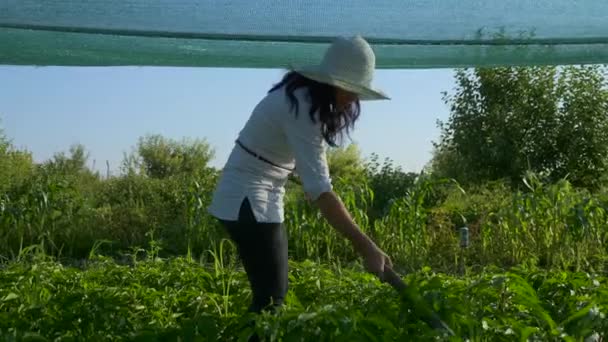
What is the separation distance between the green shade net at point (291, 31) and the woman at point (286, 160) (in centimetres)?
117

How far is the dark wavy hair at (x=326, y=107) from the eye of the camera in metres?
2.29

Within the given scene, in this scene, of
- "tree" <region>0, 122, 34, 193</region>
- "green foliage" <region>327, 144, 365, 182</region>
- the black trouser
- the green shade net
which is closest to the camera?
the black trouser

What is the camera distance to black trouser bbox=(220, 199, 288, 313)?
2404mm

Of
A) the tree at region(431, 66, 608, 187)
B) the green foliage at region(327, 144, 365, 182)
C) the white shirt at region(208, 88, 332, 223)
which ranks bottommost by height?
the green foliage at region(327, 144, 365, 182)

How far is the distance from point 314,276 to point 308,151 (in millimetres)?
809

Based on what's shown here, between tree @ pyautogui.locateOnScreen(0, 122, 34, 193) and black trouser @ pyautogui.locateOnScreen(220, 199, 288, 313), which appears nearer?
black trouser @ pyautogui.locateOnScreen(220, 199, 288, 313)

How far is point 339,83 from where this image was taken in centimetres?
226

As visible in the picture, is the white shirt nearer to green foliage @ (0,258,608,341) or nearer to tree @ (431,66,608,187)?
green foliage @ (0,258,608,341)

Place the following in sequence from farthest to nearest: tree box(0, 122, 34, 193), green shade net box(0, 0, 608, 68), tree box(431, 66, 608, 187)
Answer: tree box(431, 66, 608, 187), tree box(0, 122, 34, 193), green shade net box(0, 0, 608, 68)

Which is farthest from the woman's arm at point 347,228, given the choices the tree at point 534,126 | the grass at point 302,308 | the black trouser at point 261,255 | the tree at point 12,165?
the tree at point 534,126

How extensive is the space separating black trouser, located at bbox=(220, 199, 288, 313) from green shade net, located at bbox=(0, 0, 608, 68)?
1305 mm

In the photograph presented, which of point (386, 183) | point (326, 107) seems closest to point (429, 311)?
point (326, 107)

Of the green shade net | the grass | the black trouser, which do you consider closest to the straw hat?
the black trouser

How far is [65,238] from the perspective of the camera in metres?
5.86
